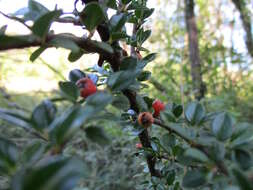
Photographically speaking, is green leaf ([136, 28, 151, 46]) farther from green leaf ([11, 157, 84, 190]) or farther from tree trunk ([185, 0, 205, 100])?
tree trunk ([185, 0, 205, 100])

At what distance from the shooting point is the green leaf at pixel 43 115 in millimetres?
267

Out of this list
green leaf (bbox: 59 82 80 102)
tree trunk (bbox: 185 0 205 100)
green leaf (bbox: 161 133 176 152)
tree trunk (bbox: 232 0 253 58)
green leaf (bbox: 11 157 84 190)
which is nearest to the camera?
green leaf (bbox: 11 157 84 190)

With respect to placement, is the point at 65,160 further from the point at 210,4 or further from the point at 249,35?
the point at 210,4

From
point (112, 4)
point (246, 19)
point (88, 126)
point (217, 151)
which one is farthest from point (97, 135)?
point (246, 19)

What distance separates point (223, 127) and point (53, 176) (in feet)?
0.63

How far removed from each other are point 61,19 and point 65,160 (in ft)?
0.70

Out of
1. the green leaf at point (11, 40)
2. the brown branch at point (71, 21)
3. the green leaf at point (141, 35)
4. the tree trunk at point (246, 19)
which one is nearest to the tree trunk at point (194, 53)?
the tree trunk at point (246, 19)

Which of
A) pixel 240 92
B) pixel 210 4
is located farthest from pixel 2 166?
pixel 210 4

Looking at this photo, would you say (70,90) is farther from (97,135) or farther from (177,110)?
Answer: (177,110)

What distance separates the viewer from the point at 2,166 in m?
0.26

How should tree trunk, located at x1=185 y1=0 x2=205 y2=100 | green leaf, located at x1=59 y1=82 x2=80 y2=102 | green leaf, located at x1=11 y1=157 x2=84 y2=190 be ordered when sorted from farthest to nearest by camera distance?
tree trunk, located at x1=185 y1=0 x2=205 y2=100 < green leaf, located at x1=59 y1=82 x2=80 y2=102 < green leaf, located at x1=11 y1=157 x2=84 y2=190

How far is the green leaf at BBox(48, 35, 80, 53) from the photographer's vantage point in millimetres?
301

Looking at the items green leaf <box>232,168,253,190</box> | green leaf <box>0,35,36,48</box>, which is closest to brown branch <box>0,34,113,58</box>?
green leaf <box>0,35,36,48</box>

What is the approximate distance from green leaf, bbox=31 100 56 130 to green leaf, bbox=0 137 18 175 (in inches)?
1.2
